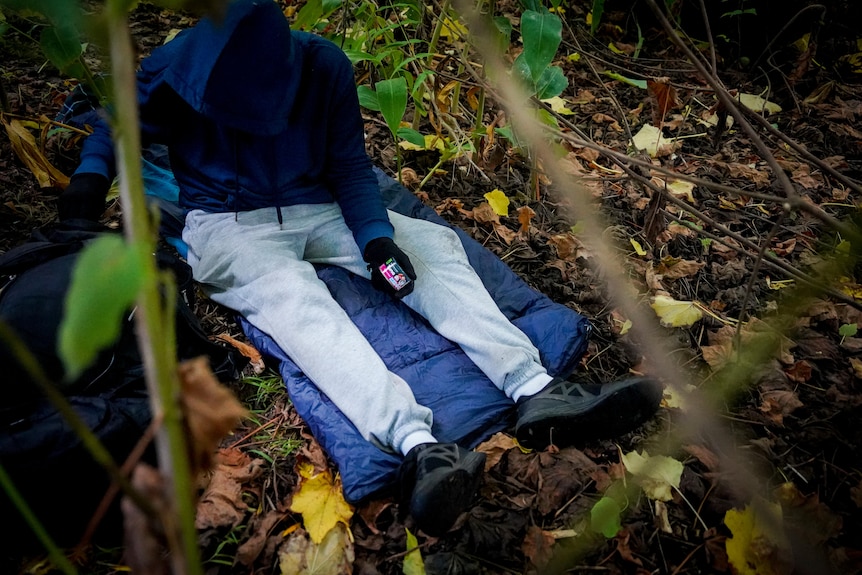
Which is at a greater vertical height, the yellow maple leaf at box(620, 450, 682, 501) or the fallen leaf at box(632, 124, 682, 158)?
the fallen leaf at box(632, 124, 682, 158)

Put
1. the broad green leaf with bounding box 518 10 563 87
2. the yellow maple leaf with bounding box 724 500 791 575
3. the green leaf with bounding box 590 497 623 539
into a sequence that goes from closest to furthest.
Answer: the green leaf with bounding box 590 497 623 539 < the yellow maple leaf with bounding box 724 500 791 575 < the broad green leaf with bounding box 518 10 563 87

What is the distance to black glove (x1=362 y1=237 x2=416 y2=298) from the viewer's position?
1.77m

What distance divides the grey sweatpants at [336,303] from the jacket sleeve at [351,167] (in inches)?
3.6

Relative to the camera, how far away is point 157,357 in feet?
1.32

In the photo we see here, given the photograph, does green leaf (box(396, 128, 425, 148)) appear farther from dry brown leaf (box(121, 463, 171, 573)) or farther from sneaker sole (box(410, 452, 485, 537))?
dry brown leaf (box(121, 463, 171, 573))

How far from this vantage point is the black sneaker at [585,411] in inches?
58.5

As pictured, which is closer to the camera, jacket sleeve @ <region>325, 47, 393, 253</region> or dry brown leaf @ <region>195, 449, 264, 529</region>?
dry brown leaf @ <region>195, 449, 264, 529</region>

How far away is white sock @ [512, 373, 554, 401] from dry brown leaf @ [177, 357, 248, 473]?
48.9 inches

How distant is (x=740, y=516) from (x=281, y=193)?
1.56 meters

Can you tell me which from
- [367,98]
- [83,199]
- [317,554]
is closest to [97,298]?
[317,554]

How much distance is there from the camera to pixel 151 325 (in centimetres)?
40

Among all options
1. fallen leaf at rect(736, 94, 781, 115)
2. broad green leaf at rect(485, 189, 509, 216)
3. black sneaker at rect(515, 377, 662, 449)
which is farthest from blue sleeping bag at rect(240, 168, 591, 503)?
fallen leaf at rect(736, 94, 781, 115)

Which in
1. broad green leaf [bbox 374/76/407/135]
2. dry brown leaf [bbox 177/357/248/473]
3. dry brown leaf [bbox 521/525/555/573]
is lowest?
dry brown leaf [bbox 521/525/555/573]

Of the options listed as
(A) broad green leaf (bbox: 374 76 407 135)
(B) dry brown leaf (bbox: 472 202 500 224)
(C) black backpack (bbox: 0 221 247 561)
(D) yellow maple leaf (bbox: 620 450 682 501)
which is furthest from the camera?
(B) dry brown leaf (bbox: 472 202 500 224)
